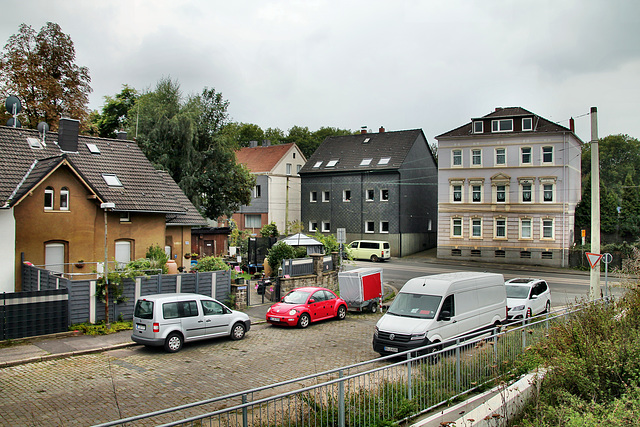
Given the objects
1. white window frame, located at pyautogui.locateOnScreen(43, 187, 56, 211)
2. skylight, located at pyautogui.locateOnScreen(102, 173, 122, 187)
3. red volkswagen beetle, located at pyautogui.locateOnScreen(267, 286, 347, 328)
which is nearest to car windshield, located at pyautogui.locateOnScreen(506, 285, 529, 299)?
red volkswagen beetle, located at pyautogui.locateOnScreen(267, 286, 347, 328)

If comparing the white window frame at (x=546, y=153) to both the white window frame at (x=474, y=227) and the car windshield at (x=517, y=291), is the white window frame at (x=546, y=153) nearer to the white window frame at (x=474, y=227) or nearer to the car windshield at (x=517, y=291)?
the white window frame at (x=474, y=227)

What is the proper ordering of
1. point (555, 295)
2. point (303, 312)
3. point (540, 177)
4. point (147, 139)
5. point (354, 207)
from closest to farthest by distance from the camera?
point (303, 312) → point (555, 295) → point (147, 139) → point (540, 177) → point (354, 207)

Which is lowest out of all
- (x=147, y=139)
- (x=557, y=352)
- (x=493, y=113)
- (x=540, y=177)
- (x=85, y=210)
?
(x=557, y=352)

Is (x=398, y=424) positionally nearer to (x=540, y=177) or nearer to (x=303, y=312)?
(x=303, y=312)

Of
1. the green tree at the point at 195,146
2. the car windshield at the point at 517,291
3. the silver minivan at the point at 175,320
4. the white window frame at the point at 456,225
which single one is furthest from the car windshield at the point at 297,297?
the white window frame at the point at 456,225

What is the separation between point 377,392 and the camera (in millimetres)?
8031

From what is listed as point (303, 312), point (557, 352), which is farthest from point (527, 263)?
point (557, 352)

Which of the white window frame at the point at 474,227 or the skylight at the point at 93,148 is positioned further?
the white window frame at the point at 474,227

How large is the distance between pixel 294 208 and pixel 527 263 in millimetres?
27078

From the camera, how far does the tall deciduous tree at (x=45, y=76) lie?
35406 millimetres

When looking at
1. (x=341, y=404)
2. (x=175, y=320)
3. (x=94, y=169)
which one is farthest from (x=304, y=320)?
(x=94, y=169)

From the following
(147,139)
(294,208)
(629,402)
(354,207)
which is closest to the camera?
(629,402)

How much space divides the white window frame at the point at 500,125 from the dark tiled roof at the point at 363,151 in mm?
9392

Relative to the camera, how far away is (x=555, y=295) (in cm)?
2703
